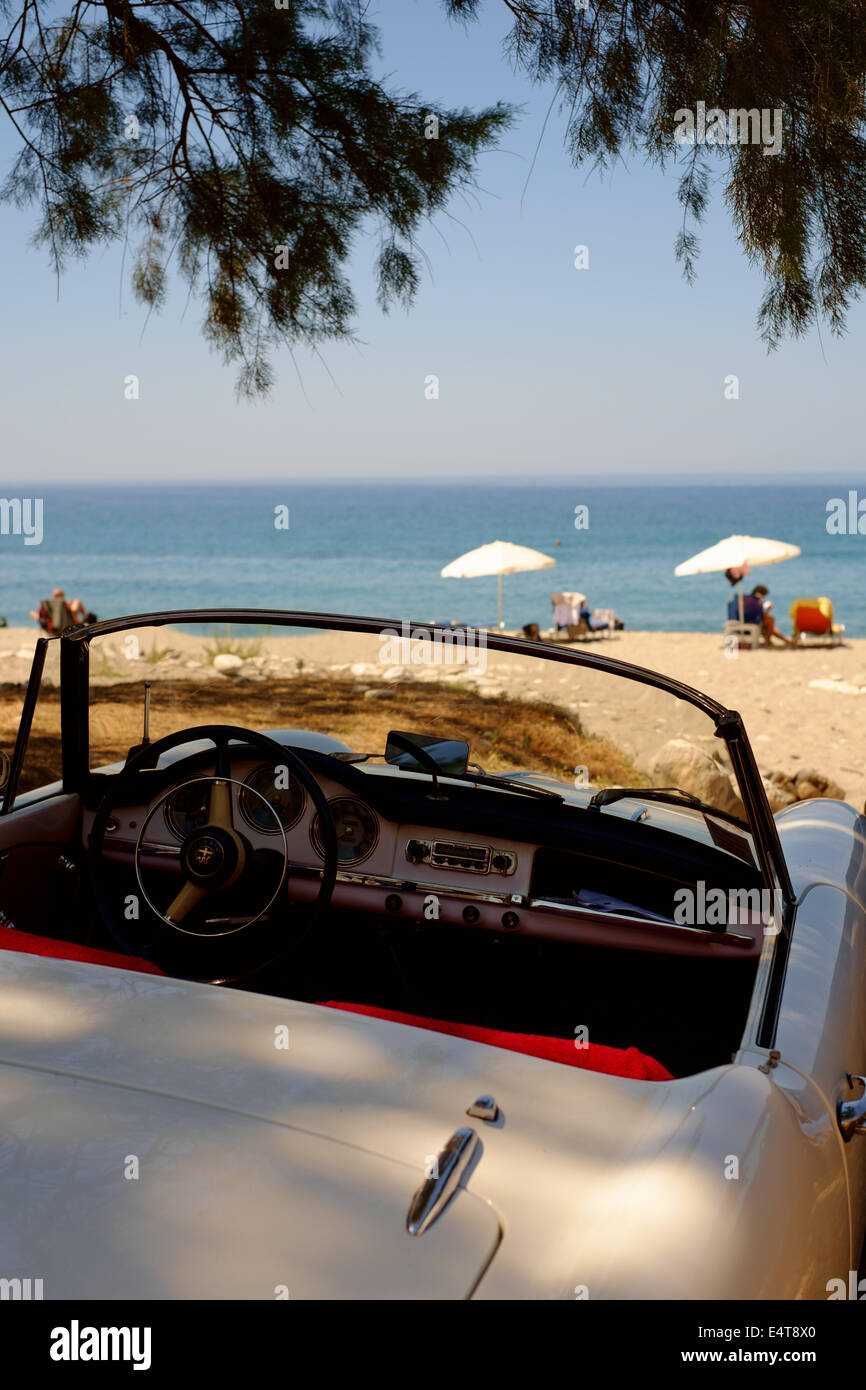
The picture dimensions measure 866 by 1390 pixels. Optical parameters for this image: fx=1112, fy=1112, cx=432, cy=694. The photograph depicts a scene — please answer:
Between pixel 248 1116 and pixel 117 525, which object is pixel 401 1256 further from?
pixel 117 525

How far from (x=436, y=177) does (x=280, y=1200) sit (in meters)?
4.64

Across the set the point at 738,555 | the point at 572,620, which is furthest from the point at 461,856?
the point at 572,620

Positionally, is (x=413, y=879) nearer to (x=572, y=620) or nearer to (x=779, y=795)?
(x=779, y=795)

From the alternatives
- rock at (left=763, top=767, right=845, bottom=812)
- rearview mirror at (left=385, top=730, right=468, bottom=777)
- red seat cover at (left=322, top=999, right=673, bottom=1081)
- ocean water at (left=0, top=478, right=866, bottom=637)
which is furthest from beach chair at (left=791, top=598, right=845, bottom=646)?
red seat cover at (left=322, top=999, right=673, bottom=1081)

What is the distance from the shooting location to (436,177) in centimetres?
488

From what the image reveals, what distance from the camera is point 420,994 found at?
8.57 feet

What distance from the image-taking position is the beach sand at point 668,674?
237cm

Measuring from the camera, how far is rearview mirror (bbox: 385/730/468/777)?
2570 mm

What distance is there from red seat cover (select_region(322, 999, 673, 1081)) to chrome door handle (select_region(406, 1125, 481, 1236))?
251mm

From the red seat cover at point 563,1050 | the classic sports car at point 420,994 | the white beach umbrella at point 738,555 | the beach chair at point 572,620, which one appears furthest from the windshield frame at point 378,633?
the beach chair at point 572,620

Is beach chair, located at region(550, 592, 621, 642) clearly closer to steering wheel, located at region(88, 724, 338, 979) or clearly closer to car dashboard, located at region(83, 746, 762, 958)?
car dashboard, located at region(83, 746, 762, 958)

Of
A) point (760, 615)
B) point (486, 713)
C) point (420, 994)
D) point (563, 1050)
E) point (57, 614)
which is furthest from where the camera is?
point (760, 615)

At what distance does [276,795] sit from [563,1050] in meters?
1.13

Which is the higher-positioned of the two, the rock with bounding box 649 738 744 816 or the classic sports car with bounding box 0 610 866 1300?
the rock with bounding box 649 738 744 816
